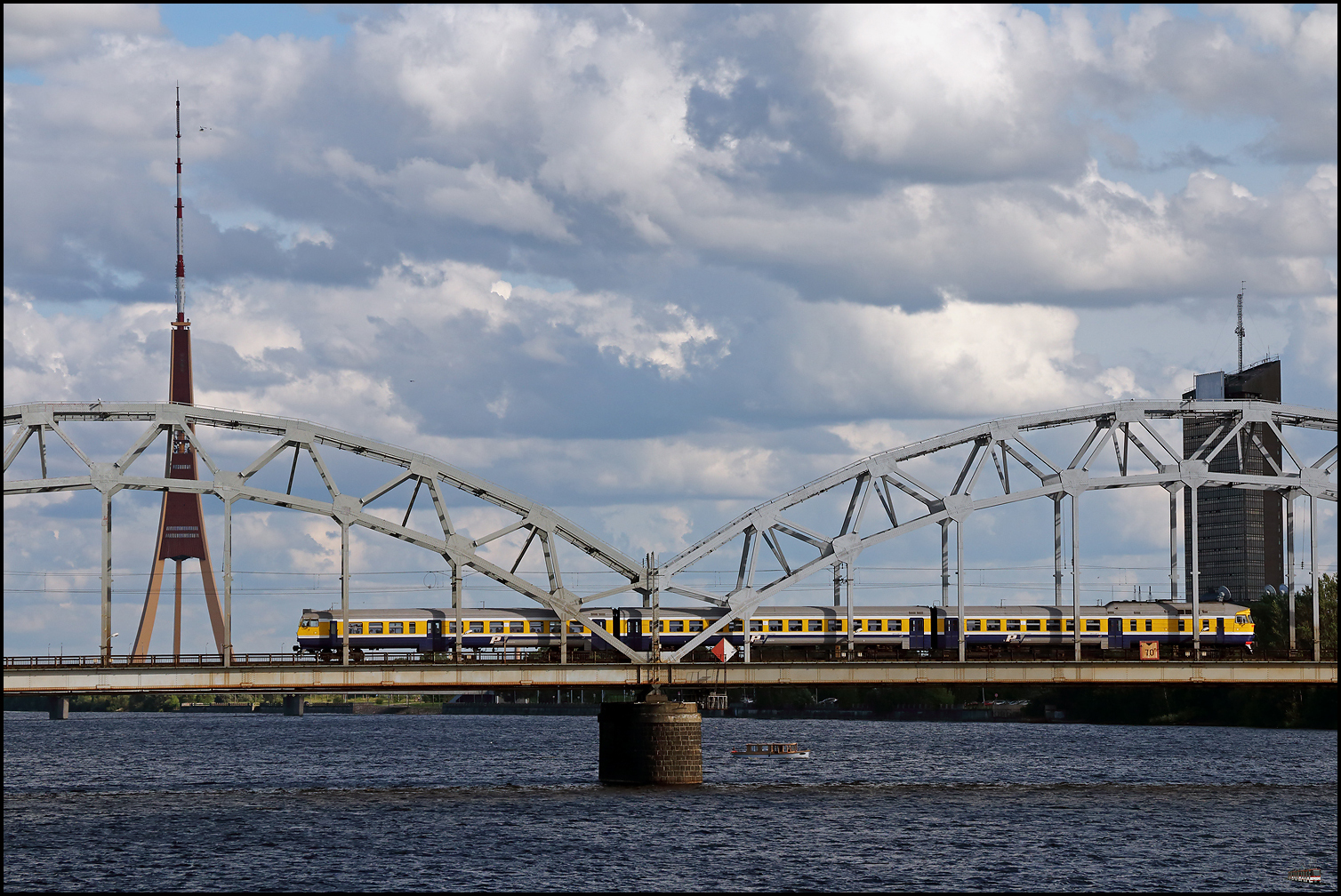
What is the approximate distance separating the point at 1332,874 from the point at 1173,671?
34713mm

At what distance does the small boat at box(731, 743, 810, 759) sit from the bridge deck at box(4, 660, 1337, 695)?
47.1 meters

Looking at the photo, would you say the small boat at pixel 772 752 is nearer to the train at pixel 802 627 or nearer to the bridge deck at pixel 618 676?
the train at pixel 802 627

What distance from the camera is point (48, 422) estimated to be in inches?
3809

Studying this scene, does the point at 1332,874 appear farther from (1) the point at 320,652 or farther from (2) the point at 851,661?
(1) the point at 320,652

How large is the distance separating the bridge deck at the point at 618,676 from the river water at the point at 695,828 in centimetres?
651

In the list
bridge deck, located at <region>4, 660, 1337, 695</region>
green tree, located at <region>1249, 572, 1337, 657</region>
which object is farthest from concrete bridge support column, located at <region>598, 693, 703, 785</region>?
green tree, located at <region>1249, 572, 1337, 657</region>

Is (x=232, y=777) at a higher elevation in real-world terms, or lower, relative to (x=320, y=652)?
lower

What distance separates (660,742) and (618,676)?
4730 millimetres

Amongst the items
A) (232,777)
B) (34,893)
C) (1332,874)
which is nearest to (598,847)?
(34,893)

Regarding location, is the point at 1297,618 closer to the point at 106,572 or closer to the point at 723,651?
the point at 723,651

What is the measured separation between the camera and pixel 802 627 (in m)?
114

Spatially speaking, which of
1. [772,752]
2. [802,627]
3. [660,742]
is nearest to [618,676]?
[660,742]

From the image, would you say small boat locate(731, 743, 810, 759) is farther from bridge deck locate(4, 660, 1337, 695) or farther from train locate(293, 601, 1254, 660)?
bridge deck locate(4, 660, 1337, 695)

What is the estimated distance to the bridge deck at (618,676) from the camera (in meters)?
91.1
